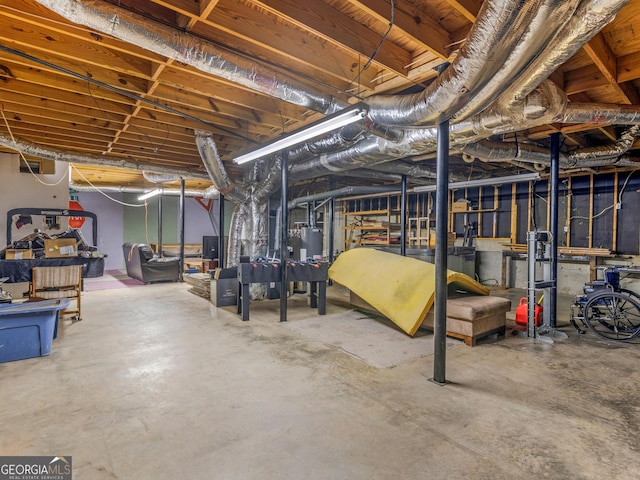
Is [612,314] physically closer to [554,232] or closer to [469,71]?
[554,232]

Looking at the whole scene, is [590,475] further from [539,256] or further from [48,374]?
[48,374]

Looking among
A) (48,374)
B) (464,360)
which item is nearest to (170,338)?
(48,374)

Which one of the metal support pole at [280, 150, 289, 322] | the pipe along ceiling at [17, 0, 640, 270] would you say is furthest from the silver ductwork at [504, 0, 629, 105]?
the metal support pole at [280, 150, 289, 322]

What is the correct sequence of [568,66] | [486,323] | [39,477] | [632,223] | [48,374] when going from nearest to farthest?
1. [39,477]
2. [48,374]
3. [568,66]
4. [486,323]
5. [632,223]

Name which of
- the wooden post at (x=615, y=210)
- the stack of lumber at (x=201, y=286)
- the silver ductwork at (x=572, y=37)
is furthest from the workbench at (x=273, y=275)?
the wooden post at (x=615, y=210)

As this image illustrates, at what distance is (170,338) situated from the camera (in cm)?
377

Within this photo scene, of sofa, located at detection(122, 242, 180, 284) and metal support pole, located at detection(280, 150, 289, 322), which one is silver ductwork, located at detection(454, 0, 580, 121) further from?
sofa, located at detection(122, 242, 180, 284)

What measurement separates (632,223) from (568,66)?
4.46m

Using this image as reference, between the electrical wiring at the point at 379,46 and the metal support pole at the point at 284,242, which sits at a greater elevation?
the electrical wiring at the point at 379,46

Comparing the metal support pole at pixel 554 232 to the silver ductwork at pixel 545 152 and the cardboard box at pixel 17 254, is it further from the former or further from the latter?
the cardboard box at pixel 17 254

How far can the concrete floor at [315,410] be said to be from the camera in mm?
1734

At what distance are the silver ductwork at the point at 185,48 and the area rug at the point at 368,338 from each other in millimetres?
2355

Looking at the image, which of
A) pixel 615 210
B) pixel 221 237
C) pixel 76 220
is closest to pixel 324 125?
pixel 221 237

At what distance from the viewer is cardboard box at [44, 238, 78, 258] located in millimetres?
4431
